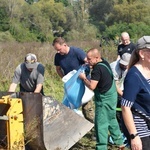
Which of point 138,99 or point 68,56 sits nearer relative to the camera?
point 138,99

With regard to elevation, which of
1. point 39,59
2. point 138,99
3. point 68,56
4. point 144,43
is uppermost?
point 144,43

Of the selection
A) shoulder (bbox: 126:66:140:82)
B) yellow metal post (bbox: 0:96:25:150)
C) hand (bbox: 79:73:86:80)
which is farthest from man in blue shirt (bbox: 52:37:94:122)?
shoulder (bbox: 126:66:140:82)

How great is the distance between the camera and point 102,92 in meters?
5.79

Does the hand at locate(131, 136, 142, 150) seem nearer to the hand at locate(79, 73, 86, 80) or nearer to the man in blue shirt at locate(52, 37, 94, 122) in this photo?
the hand at locate(79, 73, 86, 80)

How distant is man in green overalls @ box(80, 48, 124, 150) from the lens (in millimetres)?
5637

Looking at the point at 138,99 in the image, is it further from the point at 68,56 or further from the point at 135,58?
the point at 68,56

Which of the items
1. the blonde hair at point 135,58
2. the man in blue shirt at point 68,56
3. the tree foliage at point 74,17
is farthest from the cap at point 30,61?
the tree foliage at point 74,17

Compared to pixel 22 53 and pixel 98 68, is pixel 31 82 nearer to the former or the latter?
pixel 98 68

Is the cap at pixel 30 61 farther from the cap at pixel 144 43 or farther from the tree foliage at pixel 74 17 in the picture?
the tree foliage at pixel 74 17

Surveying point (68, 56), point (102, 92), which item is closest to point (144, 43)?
point (102, 92)

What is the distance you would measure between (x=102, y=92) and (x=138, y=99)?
2290 mm

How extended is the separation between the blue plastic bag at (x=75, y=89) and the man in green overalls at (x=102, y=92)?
0.21 metres

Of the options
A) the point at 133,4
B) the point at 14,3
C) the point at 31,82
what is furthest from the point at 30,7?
the point at 31,82

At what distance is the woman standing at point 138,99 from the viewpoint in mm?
3424
